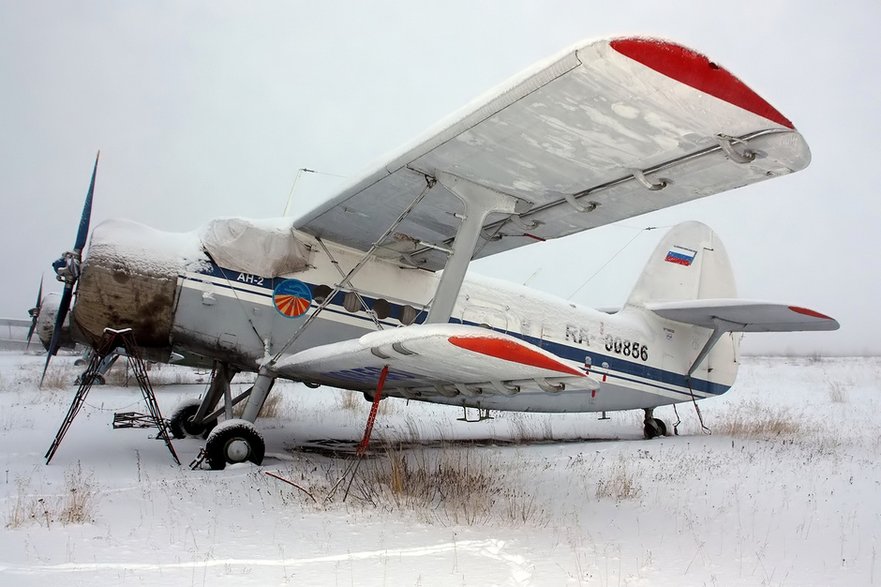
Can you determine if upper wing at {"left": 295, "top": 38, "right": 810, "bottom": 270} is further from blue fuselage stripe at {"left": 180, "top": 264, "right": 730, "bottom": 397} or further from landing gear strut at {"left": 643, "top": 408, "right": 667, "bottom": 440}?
landing gear strut at {"left": 643, "top": 408, "right": 667, "bottom": 440}

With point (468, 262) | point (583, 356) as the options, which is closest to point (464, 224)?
point (468, 262)

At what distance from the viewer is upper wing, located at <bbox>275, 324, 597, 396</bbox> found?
3.86m

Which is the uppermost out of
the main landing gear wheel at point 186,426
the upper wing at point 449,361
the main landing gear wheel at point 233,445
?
the upper wing at point 449,361

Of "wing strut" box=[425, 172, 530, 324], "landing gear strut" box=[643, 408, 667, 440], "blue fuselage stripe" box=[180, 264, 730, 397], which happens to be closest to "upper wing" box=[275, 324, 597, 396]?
"wing strut" box=[425, 172, 530, 324]

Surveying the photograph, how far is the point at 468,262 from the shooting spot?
5.33 metres

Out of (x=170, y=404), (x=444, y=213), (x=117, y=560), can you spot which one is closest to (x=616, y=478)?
(x=444, y=213)

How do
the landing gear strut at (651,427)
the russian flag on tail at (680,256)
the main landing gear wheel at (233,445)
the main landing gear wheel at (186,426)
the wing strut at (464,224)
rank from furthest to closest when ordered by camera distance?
the russian flag on tail at (680,256), the landing gear strut at (651,427), the main landing gear wheel at (186,426), the main landing gear wheel at (233,445), the wing strut at (464,224)

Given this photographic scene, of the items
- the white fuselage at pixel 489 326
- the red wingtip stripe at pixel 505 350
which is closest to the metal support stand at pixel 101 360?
the white fuselage at pixel 489 326

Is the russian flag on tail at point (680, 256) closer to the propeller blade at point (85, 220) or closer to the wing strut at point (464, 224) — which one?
the wing strut at point (464, 224)

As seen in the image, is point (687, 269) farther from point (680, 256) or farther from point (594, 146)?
point (594, 146)

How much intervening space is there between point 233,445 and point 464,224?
323 cm

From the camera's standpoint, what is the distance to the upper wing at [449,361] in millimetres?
3859

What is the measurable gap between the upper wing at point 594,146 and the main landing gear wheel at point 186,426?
4028 mm

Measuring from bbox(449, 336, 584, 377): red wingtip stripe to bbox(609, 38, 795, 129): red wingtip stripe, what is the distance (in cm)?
183
